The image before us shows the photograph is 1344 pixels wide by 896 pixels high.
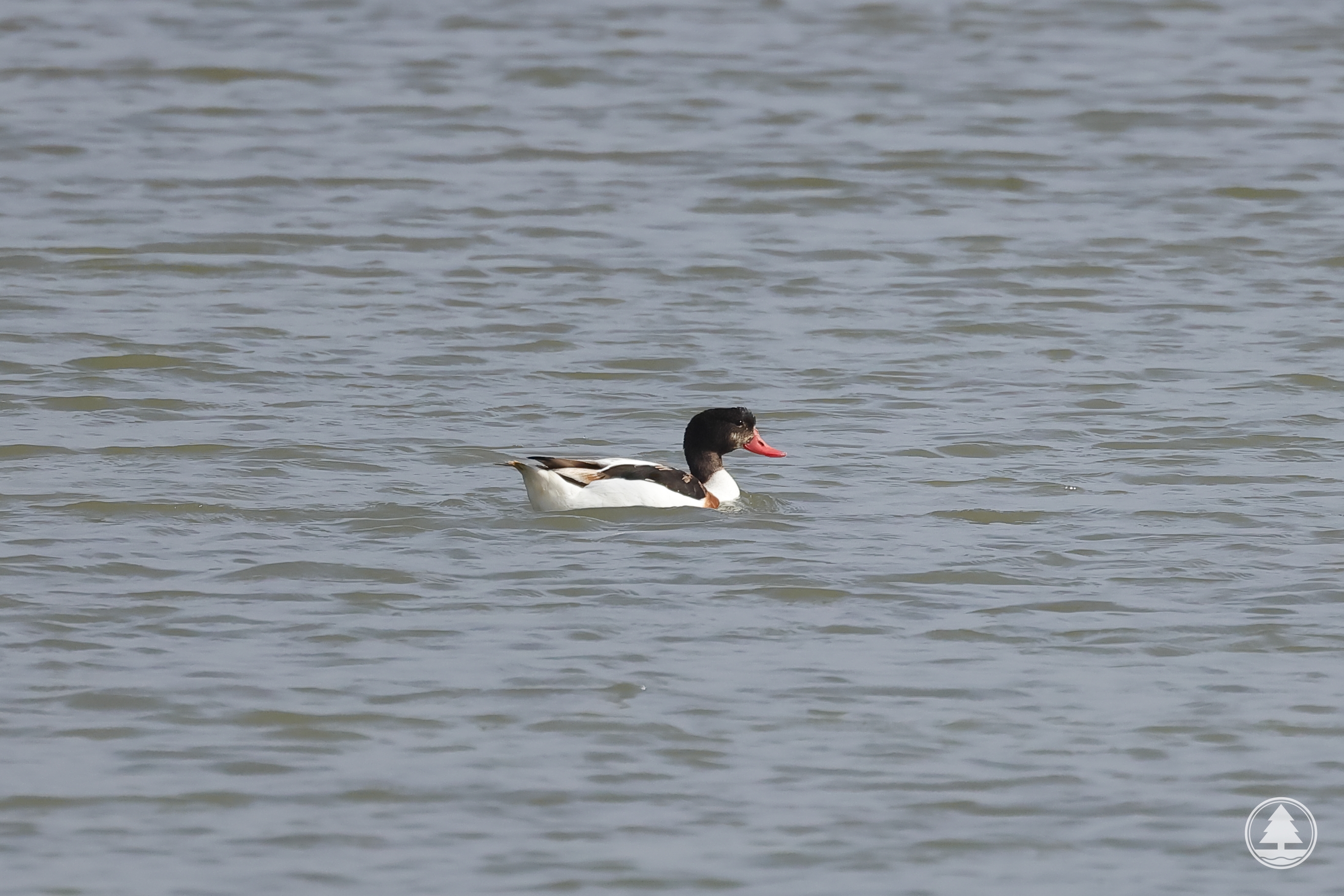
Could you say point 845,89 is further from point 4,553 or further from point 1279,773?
Result: point 1279,773

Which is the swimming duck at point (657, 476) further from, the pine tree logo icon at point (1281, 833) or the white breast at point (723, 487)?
the pine tree logo icon at point (1281, 833)

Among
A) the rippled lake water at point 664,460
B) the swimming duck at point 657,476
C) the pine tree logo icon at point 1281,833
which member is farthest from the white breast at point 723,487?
the pine tree logo icon at point 1281,833

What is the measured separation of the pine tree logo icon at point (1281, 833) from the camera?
22.1 ft

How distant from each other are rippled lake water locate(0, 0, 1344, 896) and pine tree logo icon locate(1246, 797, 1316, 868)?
6 cm

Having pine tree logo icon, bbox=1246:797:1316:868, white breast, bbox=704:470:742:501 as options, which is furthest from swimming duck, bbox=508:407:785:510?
pine tree logo icon, bbox=1246:797:1316:868

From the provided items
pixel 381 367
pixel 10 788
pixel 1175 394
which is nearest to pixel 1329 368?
pixel 1175 394

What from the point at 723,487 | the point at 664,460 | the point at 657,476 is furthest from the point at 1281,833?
the point at 664,460

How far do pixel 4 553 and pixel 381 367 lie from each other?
4277 mm

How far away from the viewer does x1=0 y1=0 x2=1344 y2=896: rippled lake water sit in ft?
22.8

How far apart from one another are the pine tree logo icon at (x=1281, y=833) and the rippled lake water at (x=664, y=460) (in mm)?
58

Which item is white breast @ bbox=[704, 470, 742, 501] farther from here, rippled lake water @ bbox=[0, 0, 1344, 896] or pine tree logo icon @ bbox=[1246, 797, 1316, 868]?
pine tree logo icon @ bbox=[1246, 797, 1316, 868]

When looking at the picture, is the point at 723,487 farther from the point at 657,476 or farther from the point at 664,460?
the point at 664,460

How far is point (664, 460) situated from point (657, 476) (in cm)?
129

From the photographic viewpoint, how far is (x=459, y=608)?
29.1 ft
